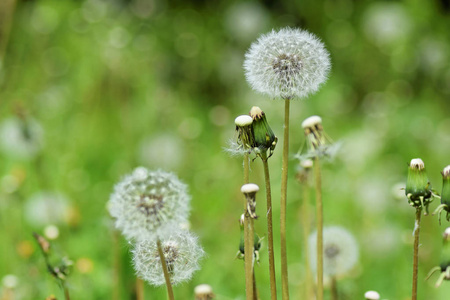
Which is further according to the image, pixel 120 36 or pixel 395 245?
pixel 120 36

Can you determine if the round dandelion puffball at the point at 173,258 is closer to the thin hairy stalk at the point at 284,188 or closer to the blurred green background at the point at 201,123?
the thin hairy stalk at the point at 284,188

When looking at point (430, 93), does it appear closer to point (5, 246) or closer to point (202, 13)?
point (202, 13)

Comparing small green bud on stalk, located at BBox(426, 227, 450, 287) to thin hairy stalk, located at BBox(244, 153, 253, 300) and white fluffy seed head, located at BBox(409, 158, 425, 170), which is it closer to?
white fluffy seed head, located at BBox(409, 158, 425, 170)

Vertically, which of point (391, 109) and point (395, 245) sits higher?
point (391, 109)

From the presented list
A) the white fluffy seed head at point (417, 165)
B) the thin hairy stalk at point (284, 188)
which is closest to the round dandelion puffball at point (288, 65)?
the thin hairy stalk at point (284, 188)

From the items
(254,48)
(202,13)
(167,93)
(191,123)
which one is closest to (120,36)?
(167,93)

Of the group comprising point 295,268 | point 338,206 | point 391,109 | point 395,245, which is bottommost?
point 295,268
